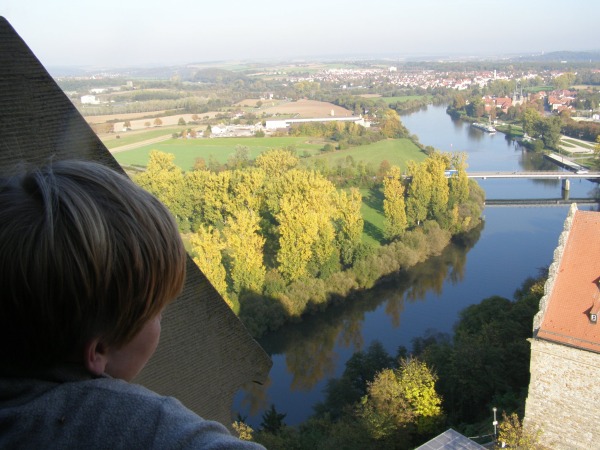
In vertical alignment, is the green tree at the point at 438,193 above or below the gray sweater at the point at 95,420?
below

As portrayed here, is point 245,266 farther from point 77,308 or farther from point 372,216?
point 77,308

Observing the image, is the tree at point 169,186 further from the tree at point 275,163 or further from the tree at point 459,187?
the tree at point 459,187

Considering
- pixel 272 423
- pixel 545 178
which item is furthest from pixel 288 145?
pixel 272 423

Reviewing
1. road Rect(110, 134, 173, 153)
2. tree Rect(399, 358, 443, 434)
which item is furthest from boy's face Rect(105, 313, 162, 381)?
road Rect(110, 134, 173, 153)

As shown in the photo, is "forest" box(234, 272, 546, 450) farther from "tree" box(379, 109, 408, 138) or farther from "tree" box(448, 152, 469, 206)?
"tree" box(379, 109, 408, 138)

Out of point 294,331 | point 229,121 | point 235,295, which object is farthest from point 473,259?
point 229,121

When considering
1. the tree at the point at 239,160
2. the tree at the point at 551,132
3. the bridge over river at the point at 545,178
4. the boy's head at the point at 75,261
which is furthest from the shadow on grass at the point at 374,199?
the boy's head at the point at 75,261

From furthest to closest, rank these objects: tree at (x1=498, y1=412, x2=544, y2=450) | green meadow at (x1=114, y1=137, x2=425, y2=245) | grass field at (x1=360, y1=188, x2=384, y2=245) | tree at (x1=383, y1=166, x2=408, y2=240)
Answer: green meadow at (x1=114, y1=137, x2=425, y2=245)
grass field at (x1=360, y1=188, x2=384, y2=245)
tree at (x1=383, y1=166, x2=408, y2=240)
tree at (x1=498, y1=412, x2=544, y2=450)
